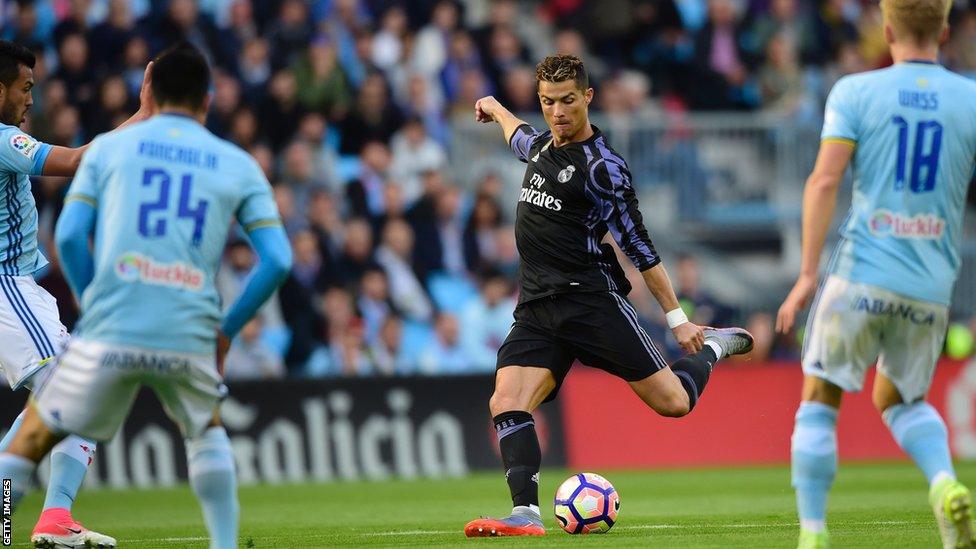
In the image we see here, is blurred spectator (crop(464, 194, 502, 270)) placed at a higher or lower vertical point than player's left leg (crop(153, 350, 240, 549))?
higher

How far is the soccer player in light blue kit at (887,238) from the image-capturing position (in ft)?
21.0

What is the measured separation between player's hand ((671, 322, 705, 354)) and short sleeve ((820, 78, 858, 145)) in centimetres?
253

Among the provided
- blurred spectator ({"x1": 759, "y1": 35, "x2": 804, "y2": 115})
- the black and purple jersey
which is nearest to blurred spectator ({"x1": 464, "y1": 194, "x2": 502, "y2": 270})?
blurred spectator ({"x1": 759, "y1": 35, "x2": 804, "y2": 115})

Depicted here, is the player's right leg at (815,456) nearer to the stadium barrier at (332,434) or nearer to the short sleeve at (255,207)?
the short sleeve at (255,207)

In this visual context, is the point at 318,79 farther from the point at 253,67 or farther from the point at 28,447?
the point at 28,447

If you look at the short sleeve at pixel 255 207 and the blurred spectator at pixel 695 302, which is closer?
the short sleeve at pixel 255 207

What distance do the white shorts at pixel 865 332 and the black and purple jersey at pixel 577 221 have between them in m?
2.36

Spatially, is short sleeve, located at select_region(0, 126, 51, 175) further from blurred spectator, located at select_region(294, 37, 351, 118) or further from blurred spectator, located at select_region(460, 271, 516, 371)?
blurred spectator, located at select_region(294, 37, 351, 118)

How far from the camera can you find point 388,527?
31.7 ft

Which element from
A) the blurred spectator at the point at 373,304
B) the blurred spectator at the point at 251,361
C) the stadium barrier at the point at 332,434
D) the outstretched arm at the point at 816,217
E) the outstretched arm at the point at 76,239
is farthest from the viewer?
the blurred spectator at the point at 373,304

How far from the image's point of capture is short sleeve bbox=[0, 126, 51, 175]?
7766mm

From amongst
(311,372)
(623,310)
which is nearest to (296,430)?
(311,372)

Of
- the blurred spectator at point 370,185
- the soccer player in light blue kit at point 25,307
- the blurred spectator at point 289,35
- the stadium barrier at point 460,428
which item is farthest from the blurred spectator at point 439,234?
the soccer player in light blue kit at point 25,307

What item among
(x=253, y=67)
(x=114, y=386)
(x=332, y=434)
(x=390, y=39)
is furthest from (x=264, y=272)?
(x=390, y=39)
